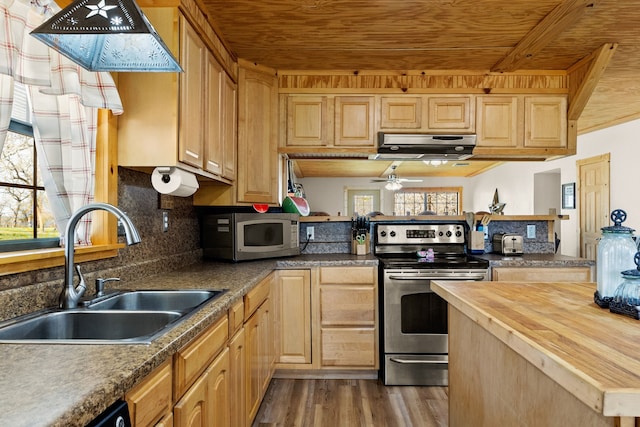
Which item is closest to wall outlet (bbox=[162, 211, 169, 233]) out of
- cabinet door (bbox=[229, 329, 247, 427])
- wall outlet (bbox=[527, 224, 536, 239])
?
cabinet door (bbox=[229, 329, 247, 427])

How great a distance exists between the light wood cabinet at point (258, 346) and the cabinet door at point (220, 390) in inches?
12.3

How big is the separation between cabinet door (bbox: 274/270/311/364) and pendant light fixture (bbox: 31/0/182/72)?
1.71m

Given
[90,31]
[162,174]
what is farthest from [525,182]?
[90,31]

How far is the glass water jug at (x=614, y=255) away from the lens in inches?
46.8

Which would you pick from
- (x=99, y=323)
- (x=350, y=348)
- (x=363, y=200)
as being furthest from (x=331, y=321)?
(x=363, y=200)

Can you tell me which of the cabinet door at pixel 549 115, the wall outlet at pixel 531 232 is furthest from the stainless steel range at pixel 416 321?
the cabinet door at pixel 549 115

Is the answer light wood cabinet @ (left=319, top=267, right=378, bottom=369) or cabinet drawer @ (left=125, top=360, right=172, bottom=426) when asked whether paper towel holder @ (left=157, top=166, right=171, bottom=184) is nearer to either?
cabinet drawer @ (left=125, top=360, right=172, bottom=426)

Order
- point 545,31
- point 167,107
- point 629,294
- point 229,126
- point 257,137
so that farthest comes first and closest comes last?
point 257,137
point 229,126
point 545,31
point 167,107
point 629,294

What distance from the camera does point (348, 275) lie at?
277 cm

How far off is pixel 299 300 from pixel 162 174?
1.35 m

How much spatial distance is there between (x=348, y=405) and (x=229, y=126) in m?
1.93

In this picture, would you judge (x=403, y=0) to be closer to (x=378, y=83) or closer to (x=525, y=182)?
(x=378, y=83)

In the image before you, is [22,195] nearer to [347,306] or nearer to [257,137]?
[257,137]

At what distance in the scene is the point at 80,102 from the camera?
1524 millimetres
